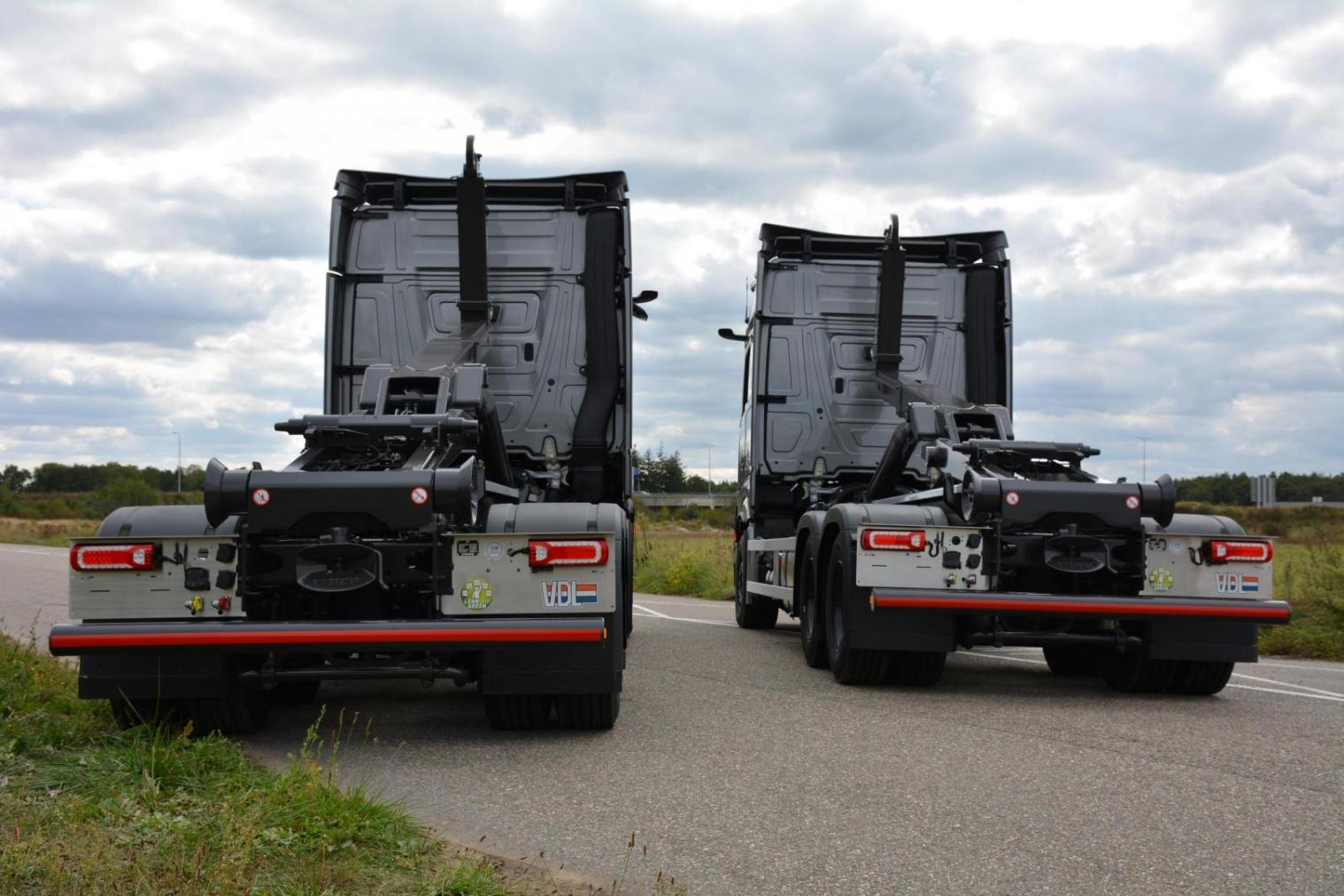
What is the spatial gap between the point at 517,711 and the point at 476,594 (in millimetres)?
711

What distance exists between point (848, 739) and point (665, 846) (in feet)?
7.54

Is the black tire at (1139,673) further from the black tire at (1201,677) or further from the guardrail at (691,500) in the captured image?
the guardrail at (691,500)

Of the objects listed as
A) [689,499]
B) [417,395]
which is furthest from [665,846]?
[689,499]

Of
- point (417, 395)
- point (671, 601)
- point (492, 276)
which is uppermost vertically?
point (492, 276)

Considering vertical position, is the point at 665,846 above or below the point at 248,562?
below

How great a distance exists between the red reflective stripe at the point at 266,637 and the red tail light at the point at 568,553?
45 centimetres

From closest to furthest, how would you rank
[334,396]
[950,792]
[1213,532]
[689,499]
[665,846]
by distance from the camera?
[665,846]
[950,792]
[1213,532]
[334,396]
[689,499]

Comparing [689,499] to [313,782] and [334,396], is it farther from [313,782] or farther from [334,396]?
[313,782]

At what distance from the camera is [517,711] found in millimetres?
6820

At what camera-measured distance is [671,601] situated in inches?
751

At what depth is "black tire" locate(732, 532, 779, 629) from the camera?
13391 mm

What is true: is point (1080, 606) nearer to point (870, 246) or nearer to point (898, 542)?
point (898, 542)

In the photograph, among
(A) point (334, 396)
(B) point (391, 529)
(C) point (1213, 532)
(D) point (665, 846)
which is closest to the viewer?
(D) point (665, 846)

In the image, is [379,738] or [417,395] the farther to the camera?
[417,395]
